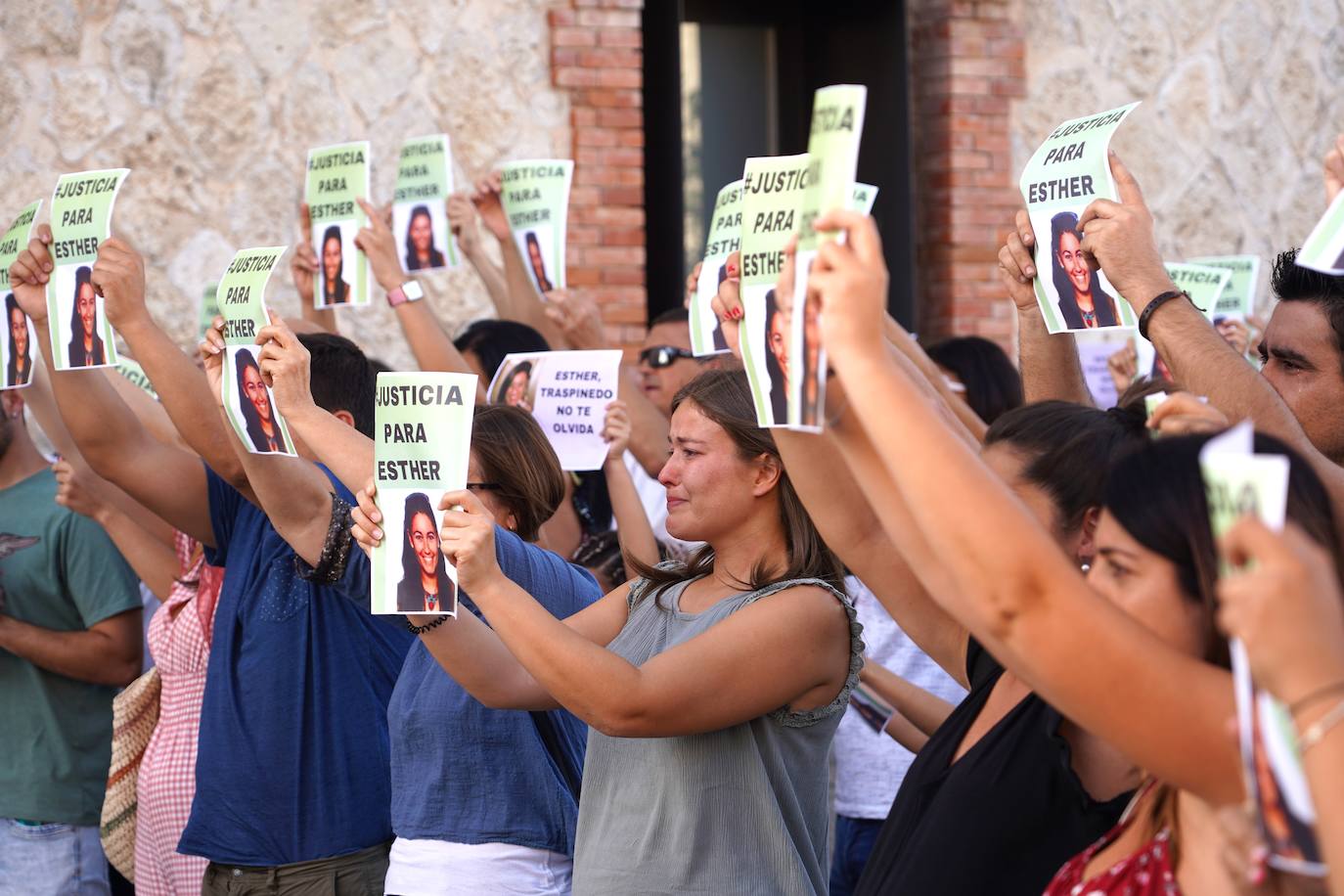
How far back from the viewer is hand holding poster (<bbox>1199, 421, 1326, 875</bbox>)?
135 cm

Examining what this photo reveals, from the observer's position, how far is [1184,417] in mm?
1853

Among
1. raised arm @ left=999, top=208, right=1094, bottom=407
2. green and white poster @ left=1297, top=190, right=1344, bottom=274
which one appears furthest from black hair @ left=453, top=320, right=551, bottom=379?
green and white poster @ left=1297, top=190, right=1344, bottom=274

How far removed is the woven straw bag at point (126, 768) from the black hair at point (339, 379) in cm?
89

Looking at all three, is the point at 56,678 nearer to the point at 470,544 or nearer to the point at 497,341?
the point at 497,341

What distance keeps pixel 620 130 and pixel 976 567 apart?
18.6 ft

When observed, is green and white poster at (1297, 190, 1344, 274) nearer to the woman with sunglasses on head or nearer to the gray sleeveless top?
the woman with sunglasses on head

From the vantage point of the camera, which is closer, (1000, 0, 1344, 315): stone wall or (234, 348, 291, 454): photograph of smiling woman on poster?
(234, 348, 291, 454): photograph of smiling woman on poster

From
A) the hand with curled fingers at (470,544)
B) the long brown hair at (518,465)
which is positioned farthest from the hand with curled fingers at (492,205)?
the hand with curled fingers at (470,544)

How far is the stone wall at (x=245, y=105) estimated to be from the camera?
20.7ft

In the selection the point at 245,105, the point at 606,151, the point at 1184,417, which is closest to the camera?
the point at 1184,417

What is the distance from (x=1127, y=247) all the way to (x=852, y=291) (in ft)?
3.67

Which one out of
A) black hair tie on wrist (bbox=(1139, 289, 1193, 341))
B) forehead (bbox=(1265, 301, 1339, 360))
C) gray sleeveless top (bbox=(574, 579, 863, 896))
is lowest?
gray sleeveless top (bbox=(574, 579, 863, 896))

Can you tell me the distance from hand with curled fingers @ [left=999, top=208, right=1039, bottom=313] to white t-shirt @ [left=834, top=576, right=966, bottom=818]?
1.06 m

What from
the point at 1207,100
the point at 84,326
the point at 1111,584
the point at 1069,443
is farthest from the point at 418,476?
the point at 1207,100
